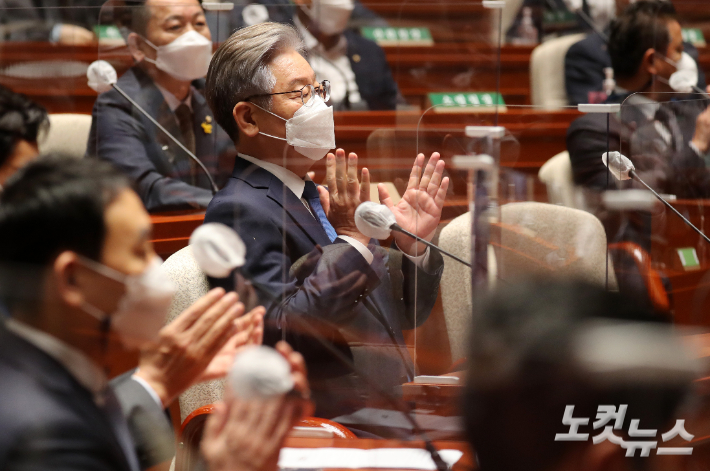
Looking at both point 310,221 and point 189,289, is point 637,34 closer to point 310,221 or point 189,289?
point 310,221

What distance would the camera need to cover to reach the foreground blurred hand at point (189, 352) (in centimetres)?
92

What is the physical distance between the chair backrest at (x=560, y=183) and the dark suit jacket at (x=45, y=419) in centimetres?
82

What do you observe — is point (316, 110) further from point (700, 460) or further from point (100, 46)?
point (100, 46)

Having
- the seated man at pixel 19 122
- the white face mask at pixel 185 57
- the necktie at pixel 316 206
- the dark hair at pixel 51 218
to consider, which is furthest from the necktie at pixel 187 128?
the dark hair at pixel 51 218

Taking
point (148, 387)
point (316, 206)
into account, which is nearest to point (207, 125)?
point (316, 206)

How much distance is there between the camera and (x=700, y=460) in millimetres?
1007

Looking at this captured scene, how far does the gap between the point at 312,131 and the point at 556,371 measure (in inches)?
40.2

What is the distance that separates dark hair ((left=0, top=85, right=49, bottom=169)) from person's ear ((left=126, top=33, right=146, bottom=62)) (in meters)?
0.34

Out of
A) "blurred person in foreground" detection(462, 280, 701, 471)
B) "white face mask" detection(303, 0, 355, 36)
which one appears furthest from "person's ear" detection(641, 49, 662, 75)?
"blurred person in foreground" detection(462, 280, 701, 471)

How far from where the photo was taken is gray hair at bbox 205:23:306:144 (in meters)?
1.59

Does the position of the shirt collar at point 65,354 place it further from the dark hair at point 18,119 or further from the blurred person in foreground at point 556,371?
the dark hair at point 18,119

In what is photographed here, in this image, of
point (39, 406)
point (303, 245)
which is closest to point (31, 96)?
point (303, 245)

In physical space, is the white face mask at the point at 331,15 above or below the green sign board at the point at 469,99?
above

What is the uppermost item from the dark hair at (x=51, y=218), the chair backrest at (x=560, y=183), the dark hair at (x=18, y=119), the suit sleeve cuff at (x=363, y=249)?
the dark hair at (x=51, y=218)
